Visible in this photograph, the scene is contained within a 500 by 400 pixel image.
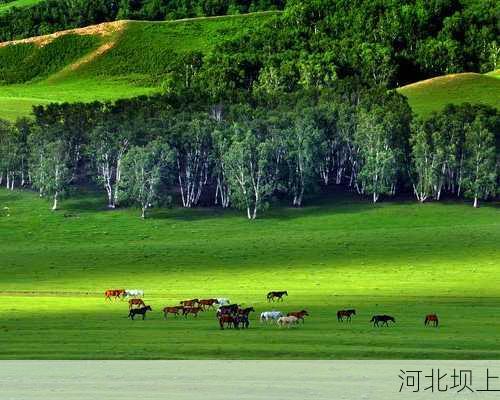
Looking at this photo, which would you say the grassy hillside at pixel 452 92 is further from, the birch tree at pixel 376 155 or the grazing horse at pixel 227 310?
the grazing horse at pixel 227 310

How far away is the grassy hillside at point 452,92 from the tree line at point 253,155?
2241 cm

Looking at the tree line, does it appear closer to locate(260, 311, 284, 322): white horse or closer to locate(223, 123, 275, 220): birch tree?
locate(223, 123, 275, 220): birch tree

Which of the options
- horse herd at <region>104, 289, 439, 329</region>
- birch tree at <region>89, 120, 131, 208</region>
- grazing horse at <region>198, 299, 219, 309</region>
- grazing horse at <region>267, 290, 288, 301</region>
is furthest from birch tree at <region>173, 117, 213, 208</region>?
grazing horse at <region>198, 299, 219, 309</region>

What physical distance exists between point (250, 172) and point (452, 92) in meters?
54.5

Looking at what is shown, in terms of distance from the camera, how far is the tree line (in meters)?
120

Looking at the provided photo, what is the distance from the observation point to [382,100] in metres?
146

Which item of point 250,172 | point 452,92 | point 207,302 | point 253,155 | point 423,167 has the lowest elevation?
point 207,302

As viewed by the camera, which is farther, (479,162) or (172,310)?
(479,162)

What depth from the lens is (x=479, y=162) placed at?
125 metres

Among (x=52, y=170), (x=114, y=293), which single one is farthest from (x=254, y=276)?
(x=52, y=170)

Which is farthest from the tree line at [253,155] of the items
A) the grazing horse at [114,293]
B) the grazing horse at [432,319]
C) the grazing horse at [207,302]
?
the grazing horse at [432,319]

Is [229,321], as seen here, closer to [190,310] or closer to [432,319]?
[190,310]

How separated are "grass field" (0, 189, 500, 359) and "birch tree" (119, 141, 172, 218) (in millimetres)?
1917
